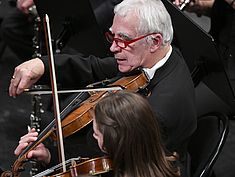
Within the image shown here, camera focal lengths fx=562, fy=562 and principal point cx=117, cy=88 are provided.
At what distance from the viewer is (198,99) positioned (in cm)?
258

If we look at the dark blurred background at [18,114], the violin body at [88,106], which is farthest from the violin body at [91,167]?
the dark blurred background at [18,114]

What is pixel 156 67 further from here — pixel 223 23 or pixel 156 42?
pixel 223 23

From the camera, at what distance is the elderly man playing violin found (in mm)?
1796

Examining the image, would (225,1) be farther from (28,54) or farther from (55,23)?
(28,54)

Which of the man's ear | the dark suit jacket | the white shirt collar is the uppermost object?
the man's ear

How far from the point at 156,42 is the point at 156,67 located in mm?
85

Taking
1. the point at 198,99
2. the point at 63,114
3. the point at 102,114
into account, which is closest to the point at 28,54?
the point at 198,99

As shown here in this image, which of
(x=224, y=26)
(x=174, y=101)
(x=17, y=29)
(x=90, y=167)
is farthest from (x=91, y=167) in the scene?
(x=17, y=29)

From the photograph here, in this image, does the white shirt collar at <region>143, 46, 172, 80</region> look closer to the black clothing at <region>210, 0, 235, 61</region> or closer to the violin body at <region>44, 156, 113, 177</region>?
the violin body at <region>44, 156, 113, 177</region>

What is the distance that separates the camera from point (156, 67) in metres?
1.88

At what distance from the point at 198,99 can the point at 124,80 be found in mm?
756

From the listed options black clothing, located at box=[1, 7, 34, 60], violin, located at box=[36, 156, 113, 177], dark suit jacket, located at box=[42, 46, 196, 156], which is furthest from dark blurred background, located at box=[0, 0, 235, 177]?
violin, located at box=[36, 156, 113, 177]

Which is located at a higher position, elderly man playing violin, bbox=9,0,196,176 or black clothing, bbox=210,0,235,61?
black clothing, bbox=210,0,235,61

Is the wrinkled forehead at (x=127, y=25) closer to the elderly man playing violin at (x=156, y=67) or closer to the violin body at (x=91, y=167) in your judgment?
the elderly man playing violin at (x=156, y=67)
